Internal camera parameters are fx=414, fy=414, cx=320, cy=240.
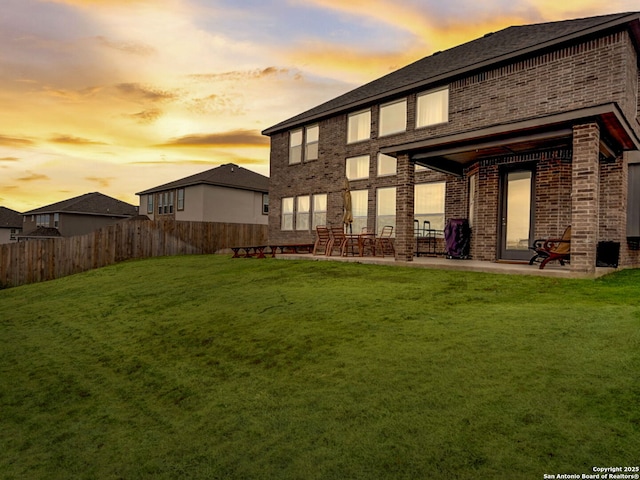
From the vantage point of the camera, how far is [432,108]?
16422mm

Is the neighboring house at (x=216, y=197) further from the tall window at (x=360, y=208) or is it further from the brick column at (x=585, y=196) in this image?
the brick column at (x=585, y=196)

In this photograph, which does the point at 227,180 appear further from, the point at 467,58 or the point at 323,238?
the point at 467,58

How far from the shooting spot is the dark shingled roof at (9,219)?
5706 centimetres

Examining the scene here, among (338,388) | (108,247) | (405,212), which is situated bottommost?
(338,388)

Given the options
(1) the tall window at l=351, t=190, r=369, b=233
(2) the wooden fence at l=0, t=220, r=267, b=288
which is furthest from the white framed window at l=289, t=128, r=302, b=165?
(2) the wooden fence at l=0, t=220, r=267, b=288

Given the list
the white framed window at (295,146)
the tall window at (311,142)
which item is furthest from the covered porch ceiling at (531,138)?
the white framed window at (295,146)

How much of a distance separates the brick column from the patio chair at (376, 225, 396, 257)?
801cm

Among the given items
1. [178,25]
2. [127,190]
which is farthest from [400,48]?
[127,190]

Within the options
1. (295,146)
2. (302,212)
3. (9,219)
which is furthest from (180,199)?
(9,219)

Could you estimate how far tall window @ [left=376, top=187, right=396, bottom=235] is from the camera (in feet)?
58.0

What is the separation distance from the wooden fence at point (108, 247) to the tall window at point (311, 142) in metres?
7.23

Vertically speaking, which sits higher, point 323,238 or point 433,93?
point 433,93

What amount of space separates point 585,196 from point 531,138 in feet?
6.22

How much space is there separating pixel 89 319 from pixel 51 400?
13.4 ft
